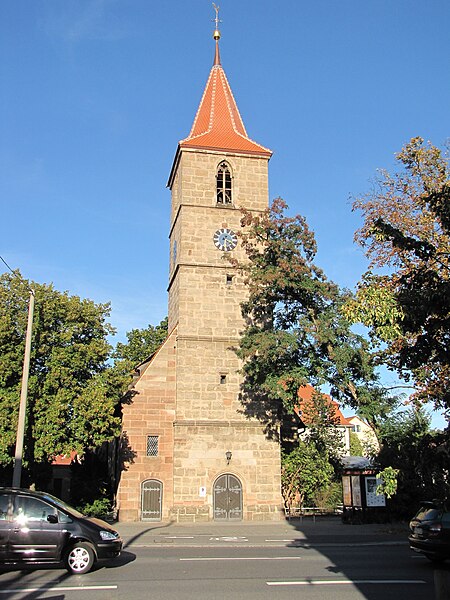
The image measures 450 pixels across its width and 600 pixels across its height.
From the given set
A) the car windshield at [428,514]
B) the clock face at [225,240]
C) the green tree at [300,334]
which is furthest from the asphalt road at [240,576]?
the clock face at [225,240]

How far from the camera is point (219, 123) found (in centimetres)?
3541

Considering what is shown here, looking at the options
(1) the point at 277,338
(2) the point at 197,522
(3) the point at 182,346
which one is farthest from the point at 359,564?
(3) the point at 182,346

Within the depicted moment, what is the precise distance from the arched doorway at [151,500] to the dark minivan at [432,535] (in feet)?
53.3

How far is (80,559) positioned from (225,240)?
2142 centimetres

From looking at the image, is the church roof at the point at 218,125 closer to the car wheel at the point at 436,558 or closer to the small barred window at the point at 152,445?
the small barred window at the point at 152,445

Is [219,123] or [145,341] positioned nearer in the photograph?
[219,123]

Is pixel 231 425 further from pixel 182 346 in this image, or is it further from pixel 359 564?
pixel 359 564

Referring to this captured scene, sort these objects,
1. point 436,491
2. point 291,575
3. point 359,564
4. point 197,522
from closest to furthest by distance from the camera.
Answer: point 436,491, point 291,575, point 359,564, point 197,522

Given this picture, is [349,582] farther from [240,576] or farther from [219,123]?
[219,123]

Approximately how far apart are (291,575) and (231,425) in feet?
55.2

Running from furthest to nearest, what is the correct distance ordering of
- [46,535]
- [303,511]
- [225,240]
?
1. [303,511]
2. [225,240]
3. [46,535]

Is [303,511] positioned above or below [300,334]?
below

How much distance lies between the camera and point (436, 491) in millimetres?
7297

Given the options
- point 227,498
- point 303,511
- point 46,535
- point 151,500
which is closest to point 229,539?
point 227,498
